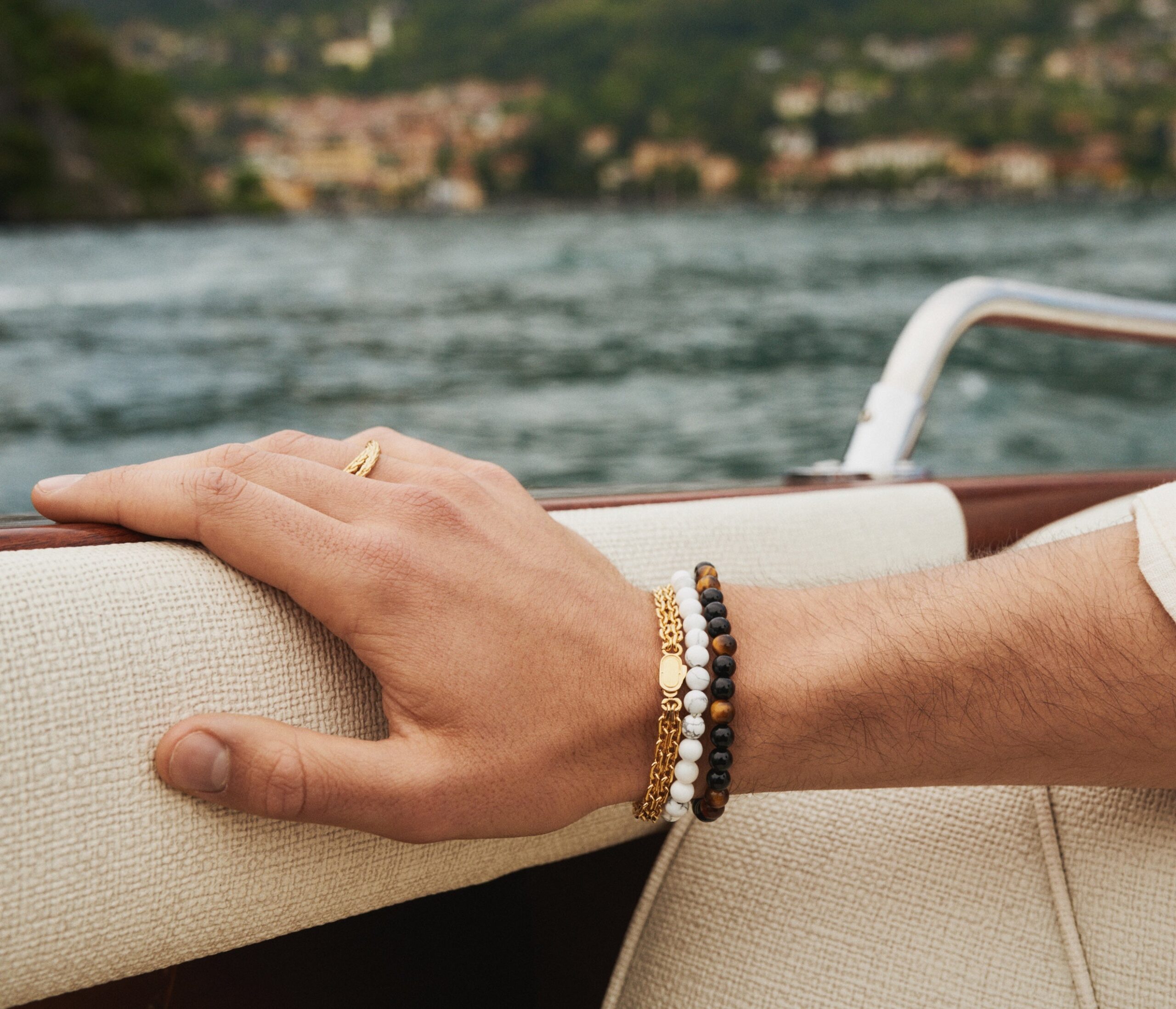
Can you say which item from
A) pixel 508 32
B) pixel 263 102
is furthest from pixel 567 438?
pixel 508 32

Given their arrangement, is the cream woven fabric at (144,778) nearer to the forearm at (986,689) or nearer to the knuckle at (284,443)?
the knuckle at (284,443)

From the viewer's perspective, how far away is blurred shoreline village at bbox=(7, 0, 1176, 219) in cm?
3928

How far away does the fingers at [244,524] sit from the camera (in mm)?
531

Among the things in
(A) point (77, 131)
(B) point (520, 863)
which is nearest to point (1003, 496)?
(B) point (520, 863)

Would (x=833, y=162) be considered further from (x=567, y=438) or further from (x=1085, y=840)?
(x=1085, y=840)

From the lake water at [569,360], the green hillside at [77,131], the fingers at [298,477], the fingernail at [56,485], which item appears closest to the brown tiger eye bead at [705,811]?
the fingers at [298,477]

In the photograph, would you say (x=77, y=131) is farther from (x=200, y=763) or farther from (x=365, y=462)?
(x=200, y=763)

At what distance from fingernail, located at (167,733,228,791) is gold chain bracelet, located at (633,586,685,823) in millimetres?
211

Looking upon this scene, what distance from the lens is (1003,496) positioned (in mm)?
1023

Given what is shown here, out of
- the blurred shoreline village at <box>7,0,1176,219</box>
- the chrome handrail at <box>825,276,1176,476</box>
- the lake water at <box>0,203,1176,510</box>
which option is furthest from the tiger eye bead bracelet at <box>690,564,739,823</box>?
the blurred shoreline village at <box>7,0,1176,219</box>

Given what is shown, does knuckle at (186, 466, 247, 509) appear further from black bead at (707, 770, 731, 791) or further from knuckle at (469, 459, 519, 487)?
black bead at (707, 770, 731, 791)

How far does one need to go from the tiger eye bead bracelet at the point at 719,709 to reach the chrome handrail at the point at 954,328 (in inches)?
25.5

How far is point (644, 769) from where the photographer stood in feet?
1.92

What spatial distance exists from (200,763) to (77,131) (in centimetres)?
4075
